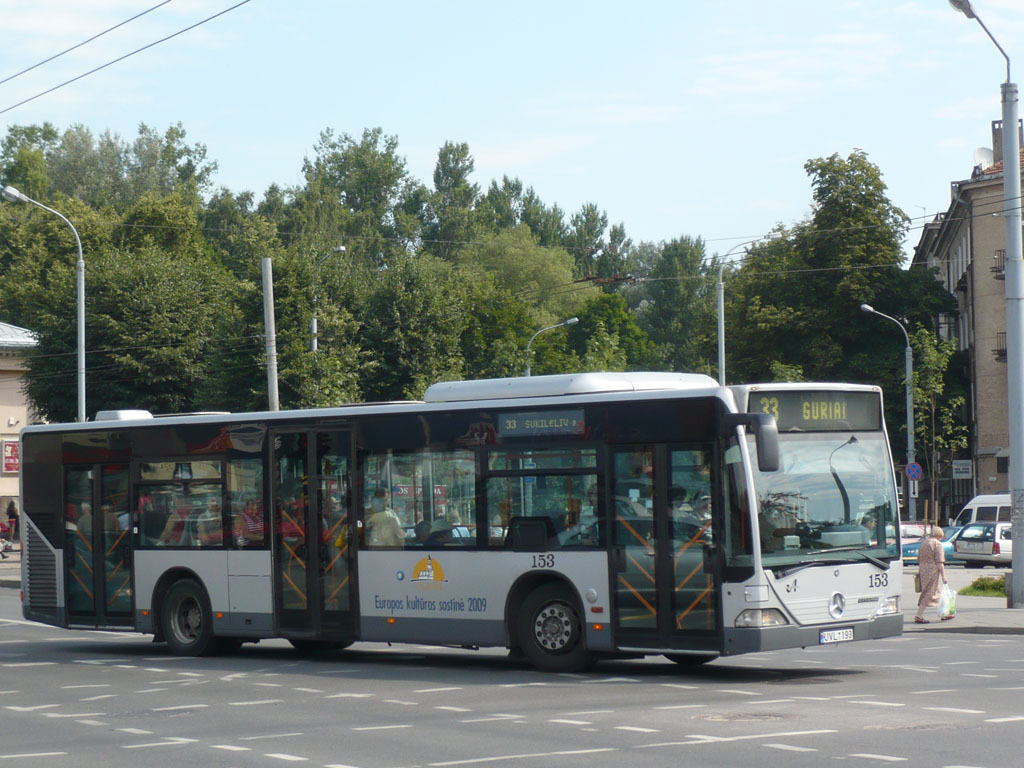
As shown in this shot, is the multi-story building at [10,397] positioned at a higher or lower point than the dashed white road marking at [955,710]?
higher

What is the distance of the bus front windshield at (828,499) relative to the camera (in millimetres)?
13891

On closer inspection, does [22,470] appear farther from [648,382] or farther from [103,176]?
[103,176]

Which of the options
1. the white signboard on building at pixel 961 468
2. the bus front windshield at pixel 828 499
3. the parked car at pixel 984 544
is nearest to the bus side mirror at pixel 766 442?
the bus front windshield at pixel 828 499

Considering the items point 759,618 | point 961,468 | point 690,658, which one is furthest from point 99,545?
point 961,468

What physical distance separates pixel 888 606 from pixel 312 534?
6594mm

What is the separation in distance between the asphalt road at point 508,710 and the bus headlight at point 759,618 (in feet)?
1.96

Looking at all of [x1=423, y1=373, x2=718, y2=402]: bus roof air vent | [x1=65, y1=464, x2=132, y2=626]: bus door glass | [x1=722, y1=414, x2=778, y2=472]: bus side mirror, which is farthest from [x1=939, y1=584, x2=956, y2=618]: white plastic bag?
[x1=65, y1=464, x2=132, y2=626]: bus door glass

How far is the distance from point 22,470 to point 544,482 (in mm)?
8668

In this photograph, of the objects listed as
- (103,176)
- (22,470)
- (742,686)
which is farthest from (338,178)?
(742,686)

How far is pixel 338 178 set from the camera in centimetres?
9550

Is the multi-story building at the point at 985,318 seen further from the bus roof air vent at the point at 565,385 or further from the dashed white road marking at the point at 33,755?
the dashed white road marking at the point at 33,755

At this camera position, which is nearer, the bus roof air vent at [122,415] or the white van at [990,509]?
the bus roof air vent at [122,415]

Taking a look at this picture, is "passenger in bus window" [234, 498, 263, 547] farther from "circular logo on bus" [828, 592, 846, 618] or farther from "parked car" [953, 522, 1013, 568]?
"parked car" [953, 522, 1013, 568]

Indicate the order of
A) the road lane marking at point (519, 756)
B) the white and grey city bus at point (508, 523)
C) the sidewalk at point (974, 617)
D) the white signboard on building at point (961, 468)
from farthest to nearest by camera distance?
the white signboard on building at point (961, 468), the sidewalk at point (974, 617), the white and grey city bus at point (508, 523), the road lane marking at point (519, 756)
